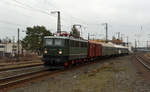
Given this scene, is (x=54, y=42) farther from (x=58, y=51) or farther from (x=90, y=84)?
(x=90, y=84)

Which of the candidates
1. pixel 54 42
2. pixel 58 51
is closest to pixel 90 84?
pixel 58 51

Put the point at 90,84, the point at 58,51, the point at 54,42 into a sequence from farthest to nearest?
the point at 54,42 → the point at 58,51 → the point at 90,84

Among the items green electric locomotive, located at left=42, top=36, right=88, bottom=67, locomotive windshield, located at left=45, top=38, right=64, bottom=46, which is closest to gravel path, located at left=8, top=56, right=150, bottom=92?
green electric locomotive, located at left=42, top=36, right=88, bottom=67

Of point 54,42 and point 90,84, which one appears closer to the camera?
point 90,84

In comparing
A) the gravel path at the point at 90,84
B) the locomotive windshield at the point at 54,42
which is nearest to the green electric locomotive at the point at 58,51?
the locomotive windshield at the point at 54,42

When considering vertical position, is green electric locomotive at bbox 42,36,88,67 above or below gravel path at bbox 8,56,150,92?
above

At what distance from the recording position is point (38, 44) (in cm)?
5869

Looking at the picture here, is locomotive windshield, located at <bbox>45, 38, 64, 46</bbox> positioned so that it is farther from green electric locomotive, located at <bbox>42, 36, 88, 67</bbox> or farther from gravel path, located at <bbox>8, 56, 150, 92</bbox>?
gravel path, located at <bbox>8, 56, 150, 92</bbox>

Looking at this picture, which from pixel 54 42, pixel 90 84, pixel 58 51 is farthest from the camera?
pixel 54 42

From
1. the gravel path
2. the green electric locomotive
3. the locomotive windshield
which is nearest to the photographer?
the gravel path

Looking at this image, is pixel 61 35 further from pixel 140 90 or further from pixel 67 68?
pixel 140 90

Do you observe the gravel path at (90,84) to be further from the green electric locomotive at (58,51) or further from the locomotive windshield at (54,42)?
the locomotive windshield at (54,42)

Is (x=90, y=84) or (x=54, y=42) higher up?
(x=54, y=42)

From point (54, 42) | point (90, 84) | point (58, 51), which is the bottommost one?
point (90, 84)
